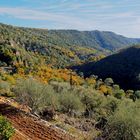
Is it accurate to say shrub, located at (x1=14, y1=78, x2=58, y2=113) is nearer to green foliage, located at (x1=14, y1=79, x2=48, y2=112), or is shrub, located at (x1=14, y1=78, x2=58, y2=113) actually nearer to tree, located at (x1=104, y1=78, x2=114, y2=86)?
green foliage, located at (x1=14, y1=79, x2=48, y2=112)

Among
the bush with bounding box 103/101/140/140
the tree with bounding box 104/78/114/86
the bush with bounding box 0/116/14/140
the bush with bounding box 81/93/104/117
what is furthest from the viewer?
the tree with bounding box 104/78/114/86

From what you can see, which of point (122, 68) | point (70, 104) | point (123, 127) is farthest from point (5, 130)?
point (122, 68)

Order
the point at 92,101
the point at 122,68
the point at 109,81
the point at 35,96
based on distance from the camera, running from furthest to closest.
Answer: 1. the point at 122,68
2. the point at 109,81
3. the point at 92,101
4. the point at 35,96

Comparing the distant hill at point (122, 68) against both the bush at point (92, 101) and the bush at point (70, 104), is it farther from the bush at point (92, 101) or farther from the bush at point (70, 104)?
the bush at point (70, 104)

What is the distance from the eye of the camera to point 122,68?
137 metres

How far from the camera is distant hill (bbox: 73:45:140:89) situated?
128 meters

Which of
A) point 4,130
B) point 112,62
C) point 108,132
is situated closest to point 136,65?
point 112,62

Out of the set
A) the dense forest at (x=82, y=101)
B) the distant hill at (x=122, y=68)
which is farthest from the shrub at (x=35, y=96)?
the distant hill at (x=122, y=68)

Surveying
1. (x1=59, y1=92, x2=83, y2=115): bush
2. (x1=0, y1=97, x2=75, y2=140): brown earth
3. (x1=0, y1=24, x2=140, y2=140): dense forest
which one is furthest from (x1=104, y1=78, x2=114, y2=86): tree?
(x1=0, y1=97, x2=75, y2=140): brown earth

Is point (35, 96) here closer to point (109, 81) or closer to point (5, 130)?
point (5, 130)

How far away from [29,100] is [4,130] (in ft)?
91.0

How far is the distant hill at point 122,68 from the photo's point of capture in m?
128

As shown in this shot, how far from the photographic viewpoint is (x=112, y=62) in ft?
486

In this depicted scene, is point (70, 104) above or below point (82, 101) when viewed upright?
above
